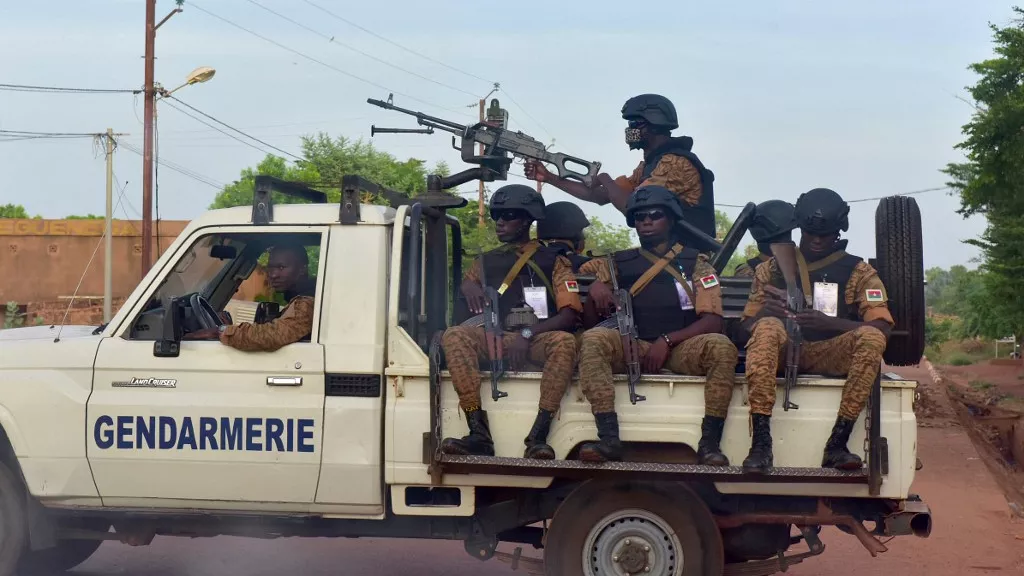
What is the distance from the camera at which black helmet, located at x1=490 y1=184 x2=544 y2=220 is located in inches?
235

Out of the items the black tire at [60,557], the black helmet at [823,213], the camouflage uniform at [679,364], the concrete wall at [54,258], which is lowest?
the black tire at [60,557]

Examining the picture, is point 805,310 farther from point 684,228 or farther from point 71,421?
point 71,421

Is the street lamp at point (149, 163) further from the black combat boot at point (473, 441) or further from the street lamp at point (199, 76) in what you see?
the black combat boot at point (473, 441)

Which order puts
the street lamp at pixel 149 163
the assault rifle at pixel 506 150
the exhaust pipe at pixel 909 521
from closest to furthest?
the exhaust pipe at pixel 909 521 < the assault rifle at pixel 506 150 < the street lamp at pixel 149 163

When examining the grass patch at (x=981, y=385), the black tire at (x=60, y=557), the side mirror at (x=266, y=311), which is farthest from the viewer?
the grass patch at (x=981, y=385)

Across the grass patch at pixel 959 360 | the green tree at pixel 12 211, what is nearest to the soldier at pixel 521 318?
the grass patch at pixel 959 360

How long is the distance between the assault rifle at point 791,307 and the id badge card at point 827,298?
0.09 metres

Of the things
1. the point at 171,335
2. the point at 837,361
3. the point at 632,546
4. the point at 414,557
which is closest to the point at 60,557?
the point at 171,335

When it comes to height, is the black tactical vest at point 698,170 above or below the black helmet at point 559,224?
above

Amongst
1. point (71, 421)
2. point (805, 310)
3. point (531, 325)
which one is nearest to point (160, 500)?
point (71, 421)

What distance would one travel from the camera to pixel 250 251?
6055 millimetres

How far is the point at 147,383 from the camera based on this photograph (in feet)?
17.7

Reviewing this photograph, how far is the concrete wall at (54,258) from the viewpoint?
38.0 meters

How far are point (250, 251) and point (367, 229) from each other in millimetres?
885
